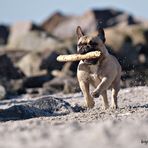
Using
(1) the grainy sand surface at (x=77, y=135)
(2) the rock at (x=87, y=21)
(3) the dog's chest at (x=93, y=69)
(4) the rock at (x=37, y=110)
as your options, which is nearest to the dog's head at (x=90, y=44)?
(3) the dog's chest at (x=93, y=69)

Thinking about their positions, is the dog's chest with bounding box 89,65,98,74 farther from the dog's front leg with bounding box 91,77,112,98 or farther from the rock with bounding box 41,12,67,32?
the rock with bounding box 41,12,67,32

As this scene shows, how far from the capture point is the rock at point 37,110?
12.6 m

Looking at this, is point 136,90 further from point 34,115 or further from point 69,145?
point 69,145

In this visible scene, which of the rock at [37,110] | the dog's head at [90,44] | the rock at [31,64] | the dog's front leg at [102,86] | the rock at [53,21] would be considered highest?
the dog's head at [90,44]

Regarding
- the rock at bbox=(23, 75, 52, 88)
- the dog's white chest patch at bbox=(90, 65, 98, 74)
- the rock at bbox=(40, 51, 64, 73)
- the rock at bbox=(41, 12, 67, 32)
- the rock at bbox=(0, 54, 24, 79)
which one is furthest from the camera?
the rock at bbox=(41, 12, 67, 32)

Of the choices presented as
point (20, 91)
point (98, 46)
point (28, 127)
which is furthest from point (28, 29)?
point (28, 127)

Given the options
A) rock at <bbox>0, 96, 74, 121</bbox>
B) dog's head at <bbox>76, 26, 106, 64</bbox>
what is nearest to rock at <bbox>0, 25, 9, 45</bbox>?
rock at <bbox>0, 96, 74, 121</bbox>

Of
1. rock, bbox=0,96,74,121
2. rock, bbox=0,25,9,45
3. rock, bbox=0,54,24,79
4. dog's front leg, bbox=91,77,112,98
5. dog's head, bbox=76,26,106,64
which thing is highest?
dog's head, bbox=76,26,106,64

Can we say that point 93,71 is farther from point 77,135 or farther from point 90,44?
point 77,135

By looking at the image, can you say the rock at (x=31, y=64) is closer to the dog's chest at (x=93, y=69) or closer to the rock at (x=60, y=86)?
the rock at (x=60, y=86)

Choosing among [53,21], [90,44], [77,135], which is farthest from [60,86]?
[53,21]

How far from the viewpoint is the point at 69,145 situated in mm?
7555

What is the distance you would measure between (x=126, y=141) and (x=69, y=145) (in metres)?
0.70

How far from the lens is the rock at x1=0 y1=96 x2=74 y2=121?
1260cm
